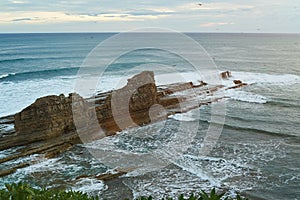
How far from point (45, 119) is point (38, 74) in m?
25.0

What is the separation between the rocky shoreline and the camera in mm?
15492

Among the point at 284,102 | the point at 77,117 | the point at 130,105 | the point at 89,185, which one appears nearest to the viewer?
the point at 89,185

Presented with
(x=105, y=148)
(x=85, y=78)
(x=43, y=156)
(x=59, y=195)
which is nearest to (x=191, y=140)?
(x=105, y=148)

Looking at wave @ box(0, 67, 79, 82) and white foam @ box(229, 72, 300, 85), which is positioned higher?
wave @ box(0, 67, 79, 82)

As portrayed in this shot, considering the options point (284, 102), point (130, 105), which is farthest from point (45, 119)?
point (284, 102)

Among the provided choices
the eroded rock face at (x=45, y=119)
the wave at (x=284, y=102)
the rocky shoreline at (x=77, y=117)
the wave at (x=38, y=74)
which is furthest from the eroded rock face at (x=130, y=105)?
the wave at (x=38, y=74)

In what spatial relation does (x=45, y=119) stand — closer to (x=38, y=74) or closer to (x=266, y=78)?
(x=38, y=74)

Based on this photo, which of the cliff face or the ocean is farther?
the cliff face

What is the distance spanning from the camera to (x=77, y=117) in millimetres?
17703

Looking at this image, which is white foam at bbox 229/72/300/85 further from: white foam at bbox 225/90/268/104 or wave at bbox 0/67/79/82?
wave at bbox 0/67/79/82

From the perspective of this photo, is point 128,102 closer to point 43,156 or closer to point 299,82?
point 43,156

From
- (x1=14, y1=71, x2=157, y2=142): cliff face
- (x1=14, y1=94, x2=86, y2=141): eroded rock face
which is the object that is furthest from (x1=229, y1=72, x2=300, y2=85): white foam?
(x1=14, y1=94, x2=86, y2=141): eroded rock face

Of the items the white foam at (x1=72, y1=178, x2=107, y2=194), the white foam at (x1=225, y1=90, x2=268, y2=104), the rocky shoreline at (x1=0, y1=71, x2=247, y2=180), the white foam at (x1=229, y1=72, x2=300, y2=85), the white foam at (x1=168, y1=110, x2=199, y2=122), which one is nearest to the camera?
the white foam at (x1=72, y1=178, x2=107, y2=194)

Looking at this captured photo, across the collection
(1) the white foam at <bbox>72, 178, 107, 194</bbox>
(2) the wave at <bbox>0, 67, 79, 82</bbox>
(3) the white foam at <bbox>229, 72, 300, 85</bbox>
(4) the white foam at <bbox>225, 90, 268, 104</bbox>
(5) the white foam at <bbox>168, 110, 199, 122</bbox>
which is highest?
(2) the wave at <bbox>0, 67, 79, 82</bbox>
